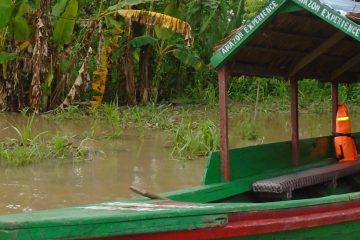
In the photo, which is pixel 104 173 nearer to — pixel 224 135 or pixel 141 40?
pixel 224 135

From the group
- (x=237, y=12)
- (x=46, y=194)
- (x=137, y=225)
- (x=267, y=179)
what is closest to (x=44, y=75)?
(x=237, y=12)

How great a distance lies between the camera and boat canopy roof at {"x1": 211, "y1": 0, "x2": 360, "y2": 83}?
4.76 metres

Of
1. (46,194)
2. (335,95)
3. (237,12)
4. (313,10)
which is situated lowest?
(46,194)

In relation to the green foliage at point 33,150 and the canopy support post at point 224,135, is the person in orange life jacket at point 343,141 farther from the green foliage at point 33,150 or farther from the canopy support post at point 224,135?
the green foliage at point 33,150

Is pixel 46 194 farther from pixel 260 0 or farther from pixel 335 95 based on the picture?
pixel 260 0

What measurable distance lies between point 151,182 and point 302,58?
228cm

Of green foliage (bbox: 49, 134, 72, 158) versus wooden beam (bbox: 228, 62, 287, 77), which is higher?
wooden beam (bbox: 228, 62, 287, 77)

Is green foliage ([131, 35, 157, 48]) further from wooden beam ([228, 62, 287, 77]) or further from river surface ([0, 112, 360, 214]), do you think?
wooden beam ([228, 62, 287, 77])

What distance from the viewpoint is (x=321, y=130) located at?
37.9ft

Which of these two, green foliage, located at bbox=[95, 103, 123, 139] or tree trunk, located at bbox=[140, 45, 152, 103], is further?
tree trunk, located at bbox=[140, 45, 152, 103]

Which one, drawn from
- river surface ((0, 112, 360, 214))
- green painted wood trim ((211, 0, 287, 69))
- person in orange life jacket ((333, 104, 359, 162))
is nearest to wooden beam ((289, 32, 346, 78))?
person in orange life jacket ((333, 104, 359, 162))

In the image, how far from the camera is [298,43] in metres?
5.99

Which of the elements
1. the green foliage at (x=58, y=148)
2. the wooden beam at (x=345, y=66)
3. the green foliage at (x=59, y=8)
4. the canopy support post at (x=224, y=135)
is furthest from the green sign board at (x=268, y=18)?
the green foliage at (x=59, y=8)

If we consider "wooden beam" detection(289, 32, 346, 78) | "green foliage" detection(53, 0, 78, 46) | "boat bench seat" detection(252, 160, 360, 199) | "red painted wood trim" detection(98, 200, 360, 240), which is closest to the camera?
"red painted wood trim" detection(98, 200, 360, 240)
